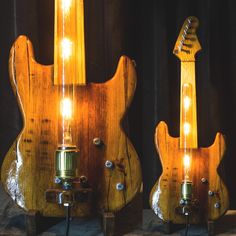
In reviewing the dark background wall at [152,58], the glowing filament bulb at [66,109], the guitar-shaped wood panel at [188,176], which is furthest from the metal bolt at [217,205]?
the glowing filament bulb at [66,109]

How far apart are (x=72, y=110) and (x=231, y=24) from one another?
2.55 feet

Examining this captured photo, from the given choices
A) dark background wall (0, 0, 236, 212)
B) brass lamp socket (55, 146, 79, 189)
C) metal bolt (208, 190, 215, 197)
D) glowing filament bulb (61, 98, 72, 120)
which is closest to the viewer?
brass lamp socket (55, 146, 79, 189)

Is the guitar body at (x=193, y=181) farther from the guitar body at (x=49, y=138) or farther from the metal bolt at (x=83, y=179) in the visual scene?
the metal bolt at (x=83, y=179)

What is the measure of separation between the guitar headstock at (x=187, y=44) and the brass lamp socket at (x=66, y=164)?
0.58 metres

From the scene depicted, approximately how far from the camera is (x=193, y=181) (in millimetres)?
1438

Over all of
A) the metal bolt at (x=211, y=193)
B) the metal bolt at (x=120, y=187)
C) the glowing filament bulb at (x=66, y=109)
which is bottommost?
the metal bolt at (x=211, y=193)

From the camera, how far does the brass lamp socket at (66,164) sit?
3.75 feet

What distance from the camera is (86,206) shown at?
4.19 feet

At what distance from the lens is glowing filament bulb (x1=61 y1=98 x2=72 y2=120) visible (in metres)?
1.26

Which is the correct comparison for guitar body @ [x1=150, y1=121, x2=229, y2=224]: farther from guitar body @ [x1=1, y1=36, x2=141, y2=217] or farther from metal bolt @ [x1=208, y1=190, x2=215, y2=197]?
guitar body @ [x1=1, y1=36, x2=141, y2=217]

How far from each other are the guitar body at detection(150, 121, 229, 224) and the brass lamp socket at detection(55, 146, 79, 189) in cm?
39

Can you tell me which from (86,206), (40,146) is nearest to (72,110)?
(40,146)

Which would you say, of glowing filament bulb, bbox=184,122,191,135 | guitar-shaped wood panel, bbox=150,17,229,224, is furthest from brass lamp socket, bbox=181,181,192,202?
glowing filament bulb, bbox=184,122,191,135

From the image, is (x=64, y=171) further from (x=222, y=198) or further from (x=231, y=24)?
(x=231, y=24)
